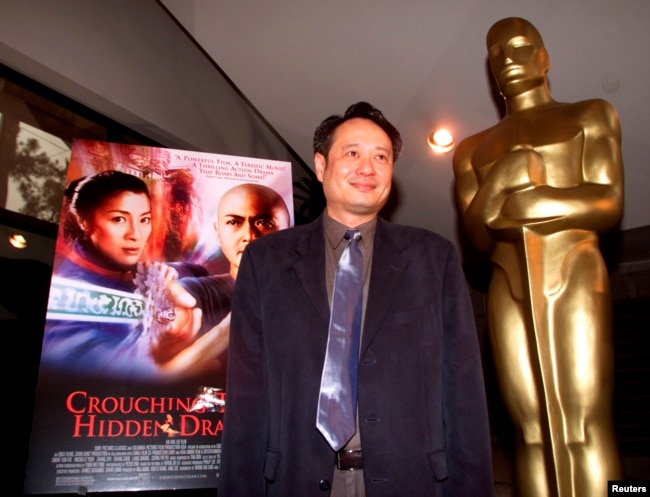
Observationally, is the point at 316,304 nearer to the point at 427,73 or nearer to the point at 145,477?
the point at 145,477

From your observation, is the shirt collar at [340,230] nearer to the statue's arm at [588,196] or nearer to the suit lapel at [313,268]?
the suit lapel at [313,268]

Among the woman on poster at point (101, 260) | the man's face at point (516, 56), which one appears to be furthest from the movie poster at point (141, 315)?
the man's face at point (516, 56)

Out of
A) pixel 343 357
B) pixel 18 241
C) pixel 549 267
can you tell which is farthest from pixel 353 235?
pixel 18 241

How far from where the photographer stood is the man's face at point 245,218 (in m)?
2.52

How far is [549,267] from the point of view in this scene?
8.45 ft

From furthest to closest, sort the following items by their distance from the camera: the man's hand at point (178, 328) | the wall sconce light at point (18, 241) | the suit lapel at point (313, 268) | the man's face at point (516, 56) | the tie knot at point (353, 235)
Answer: the man's face at point (516, 56)
the wall sconce light at point (18, 241)
the man's hand at point (178, 328)
the tie knot at point (353, 235)
the suit lapel at point (313, 268)

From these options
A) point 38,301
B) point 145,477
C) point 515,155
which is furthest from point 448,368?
point 38,301

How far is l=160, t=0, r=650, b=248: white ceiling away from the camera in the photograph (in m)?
3.04

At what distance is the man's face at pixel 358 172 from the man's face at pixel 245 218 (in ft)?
2.83

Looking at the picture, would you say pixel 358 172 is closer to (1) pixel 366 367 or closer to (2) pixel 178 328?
(1) pixel 366 367

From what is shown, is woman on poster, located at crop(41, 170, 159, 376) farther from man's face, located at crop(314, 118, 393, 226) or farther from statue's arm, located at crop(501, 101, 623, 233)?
statue's arm, located at crop(501, 101, 623, 233)

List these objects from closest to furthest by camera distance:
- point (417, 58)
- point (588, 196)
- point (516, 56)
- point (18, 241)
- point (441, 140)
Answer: point (588, 196) → point (18, 241) → point (516, 56) → point (417, 58) → point (441, 140)

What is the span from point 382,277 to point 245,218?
1.17 m

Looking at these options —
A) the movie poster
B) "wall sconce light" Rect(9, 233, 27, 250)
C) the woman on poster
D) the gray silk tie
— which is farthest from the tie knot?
"wall sconce light" Rect(9, 233, 27, 250)
